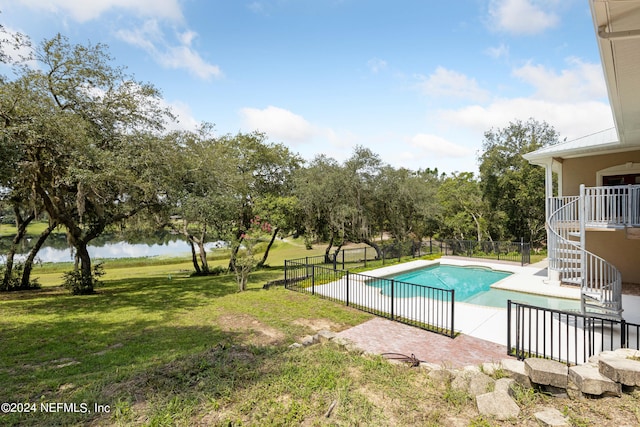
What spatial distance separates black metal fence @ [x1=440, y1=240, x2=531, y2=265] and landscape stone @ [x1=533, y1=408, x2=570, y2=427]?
15361 millimetres

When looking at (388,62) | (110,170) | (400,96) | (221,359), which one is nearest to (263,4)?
(388,62)

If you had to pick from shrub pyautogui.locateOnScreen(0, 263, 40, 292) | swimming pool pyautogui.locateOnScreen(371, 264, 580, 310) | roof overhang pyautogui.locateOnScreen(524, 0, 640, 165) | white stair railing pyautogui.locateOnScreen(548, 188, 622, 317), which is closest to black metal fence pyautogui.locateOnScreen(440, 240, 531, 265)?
swimming pool pyautogui.locateOnScreen(371, 264, 580, 310)

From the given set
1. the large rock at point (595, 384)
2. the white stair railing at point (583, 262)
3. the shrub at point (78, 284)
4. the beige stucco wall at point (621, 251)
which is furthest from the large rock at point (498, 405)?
the shrub at point (78, 284)

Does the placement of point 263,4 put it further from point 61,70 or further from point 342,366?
point 342,366

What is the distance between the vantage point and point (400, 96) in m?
11.9

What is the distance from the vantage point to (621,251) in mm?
9938

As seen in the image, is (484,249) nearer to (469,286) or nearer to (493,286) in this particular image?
(469,286)

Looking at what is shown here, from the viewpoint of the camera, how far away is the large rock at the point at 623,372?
2.77m

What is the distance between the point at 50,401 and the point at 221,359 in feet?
5.77

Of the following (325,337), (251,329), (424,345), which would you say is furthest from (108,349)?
(424,345)

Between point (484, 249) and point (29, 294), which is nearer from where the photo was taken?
point (29, 294)

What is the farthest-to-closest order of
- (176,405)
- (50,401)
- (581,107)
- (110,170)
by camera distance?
(581,107) < (110,170) < (50,401) < (176,405)

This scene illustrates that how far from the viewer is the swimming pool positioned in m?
8.82

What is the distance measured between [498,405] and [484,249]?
56.8ft
